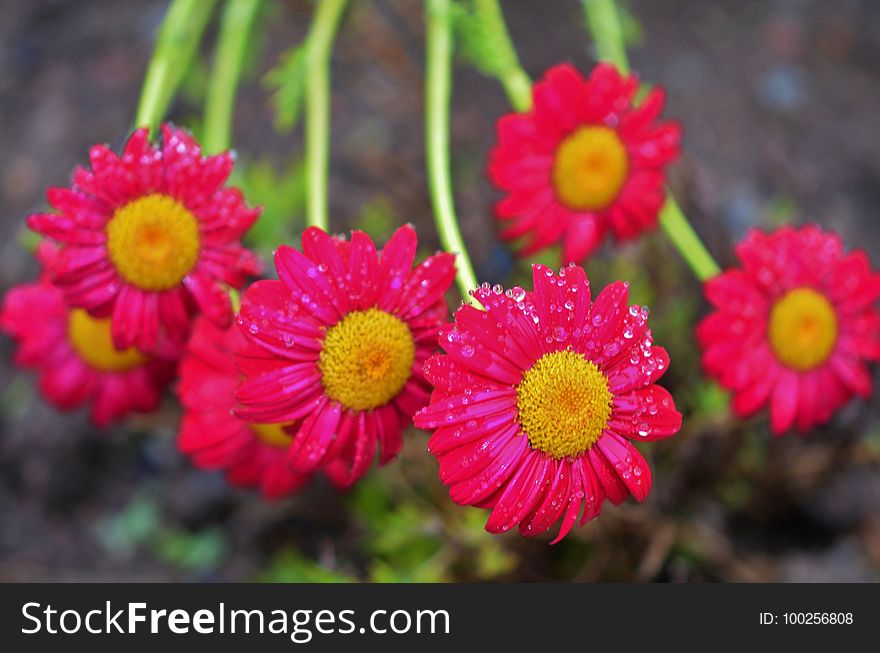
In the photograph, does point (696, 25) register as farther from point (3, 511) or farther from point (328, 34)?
point (3, 511)

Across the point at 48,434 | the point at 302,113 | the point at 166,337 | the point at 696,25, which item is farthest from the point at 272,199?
the point at 696,25

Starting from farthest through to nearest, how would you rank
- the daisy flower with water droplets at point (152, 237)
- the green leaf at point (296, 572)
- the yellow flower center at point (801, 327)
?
the green leaf at point (296, 572), the yellow flower center at point (801, 327), the daisy flower with water droplets at point (152, 237)

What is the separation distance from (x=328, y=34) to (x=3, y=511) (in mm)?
1173

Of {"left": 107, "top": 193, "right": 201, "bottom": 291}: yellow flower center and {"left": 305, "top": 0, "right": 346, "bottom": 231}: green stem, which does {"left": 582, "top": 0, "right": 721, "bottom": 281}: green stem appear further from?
{"left": 107, "top": 193, "right": 201, "bottom": 291}: yellow flower center

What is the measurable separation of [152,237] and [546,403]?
17.6 inches

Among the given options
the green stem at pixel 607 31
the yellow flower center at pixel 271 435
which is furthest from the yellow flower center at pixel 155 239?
the green stem at pixel 607 31

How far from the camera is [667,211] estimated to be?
4.00 ft

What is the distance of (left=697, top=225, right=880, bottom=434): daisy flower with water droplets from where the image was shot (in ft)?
3.52

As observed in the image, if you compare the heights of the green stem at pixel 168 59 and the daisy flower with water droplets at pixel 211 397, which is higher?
the green stem at pixel 168 59

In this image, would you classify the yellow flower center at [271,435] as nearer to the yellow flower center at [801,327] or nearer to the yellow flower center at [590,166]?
the yellow flower center at [590,166]

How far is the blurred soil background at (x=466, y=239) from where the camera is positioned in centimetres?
144

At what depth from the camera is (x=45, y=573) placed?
167cm

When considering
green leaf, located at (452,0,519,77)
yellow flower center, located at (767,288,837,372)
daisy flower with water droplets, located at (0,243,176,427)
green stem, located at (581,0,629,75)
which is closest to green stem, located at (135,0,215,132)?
daisy flower with water droplets, located at (0,243,176,427)

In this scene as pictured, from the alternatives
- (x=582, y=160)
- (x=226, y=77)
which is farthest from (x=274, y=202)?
(x=582, y=160)
